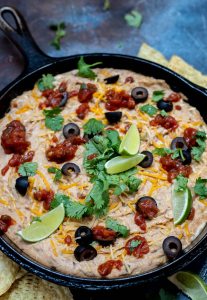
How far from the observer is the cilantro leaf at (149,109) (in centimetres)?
439

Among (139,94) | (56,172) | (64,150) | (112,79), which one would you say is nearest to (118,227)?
(56,172)

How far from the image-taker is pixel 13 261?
12.9 ft

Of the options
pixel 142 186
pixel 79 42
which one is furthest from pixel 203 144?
pixel 79 42

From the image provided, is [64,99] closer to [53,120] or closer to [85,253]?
[53,120]

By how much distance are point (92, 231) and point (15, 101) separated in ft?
4.45

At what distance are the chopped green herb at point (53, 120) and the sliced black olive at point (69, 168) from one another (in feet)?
1.30

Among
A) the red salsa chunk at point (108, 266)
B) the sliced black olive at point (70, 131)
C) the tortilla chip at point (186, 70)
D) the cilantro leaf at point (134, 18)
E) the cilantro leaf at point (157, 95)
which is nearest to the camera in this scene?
the red salsa chunk at point (108, 266)

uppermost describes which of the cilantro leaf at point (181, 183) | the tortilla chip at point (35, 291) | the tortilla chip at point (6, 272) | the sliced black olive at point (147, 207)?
the cilantro leaf at point (181, 183)

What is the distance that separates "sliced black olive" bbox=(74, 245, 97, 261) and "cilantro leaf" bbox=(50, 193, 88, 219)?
23 cm

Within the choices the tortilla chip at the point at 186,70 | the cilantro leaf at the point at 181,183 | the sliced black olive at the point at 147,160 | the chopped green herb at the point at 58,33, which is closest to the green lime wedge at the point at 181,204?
the cilantro leaf at the point at 181,183

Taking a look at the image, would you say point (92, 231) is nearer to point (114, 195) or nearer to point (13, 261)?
point (114, 195)

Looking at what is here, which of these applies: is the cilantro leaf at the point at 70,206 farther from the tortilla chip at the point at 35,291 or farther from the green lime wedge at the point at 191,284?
the green lime wedge at the point at 191,284

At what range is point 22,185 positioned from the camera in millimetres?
3990

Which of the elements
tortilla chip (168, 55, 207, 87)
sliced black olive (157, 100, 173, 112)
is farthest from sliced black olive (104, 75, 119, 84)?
tortilla chip (168, 55, 207, 87)
